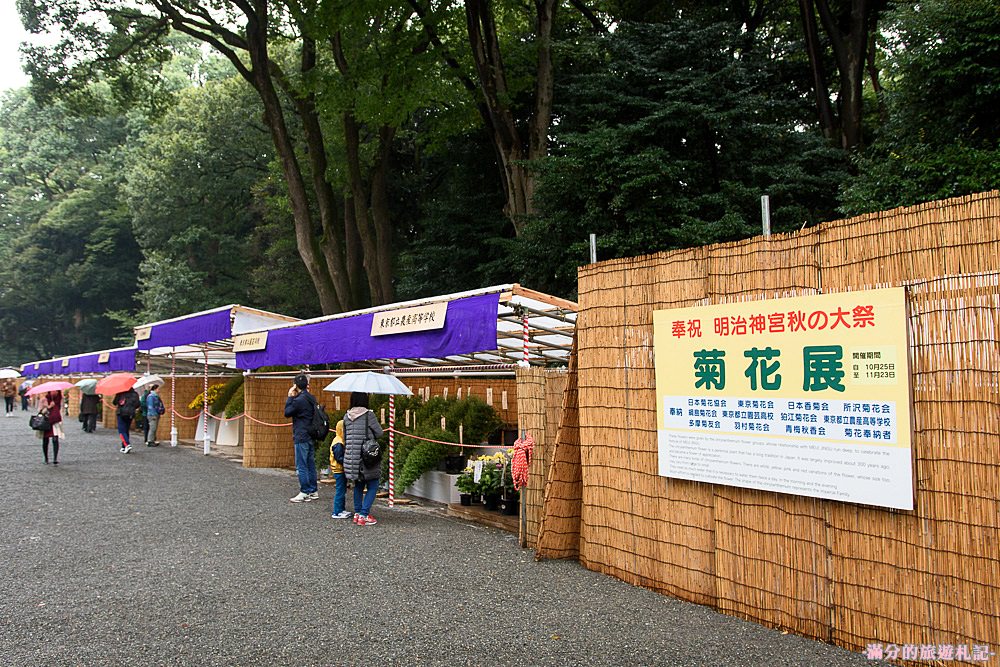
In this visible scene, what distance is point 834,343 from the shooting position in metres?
5.19

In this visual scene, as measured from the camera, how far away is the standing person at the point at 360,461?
30.5 ft

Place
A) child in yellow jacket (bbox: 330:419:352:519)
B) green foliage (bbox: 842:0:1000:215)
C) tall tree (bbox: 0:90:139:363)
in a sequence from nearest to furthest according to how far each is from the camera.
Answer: child in yellow jacket (bbox: 330:419:352:519) < green foliage (bbox: 842:0:1000:215) < tall tree (bbox: 0:90:139:363)

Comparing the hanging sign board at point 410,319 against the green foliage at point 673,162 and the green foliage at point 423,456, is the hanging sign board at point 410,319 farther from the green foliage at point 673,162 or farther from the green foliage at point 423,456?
the green foliage at point 673,162

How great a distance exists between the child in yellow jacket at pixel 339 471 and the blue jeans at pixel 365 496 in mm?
224

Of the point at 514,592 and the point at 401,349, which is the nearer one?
the point at 514,592

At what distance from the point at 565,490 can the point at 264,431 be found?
9877 millimetres

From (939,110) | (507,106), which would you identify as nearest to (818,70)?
(939,110)

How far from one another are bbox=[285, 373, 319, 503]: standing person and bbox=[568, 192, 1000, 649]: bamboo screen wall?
5.49m

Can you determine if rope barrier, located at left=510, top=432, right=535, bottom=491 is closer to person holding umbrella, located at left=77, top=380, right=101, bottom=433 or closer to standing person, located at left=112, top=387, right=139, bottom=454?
standing person, located at left=112, top=387, right=139, bottom=454

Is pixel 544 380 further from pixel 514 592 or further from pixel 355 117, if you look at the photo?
pixel 355 117

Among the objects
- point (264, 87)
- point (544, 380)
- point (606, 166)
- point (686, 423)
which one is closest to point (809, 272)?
point (686, 423)

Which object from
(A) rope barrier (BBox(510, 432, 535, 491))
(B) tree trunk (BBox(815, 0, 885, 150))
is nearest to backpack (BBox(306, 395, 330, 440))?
(A) rope barrier (BBox(510, 432, 535, 491))

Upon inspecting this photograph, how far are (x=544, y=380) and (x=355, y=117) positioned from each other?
14487 millimetres

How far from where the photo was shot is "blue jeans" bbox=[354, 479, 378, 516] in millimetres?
9359
